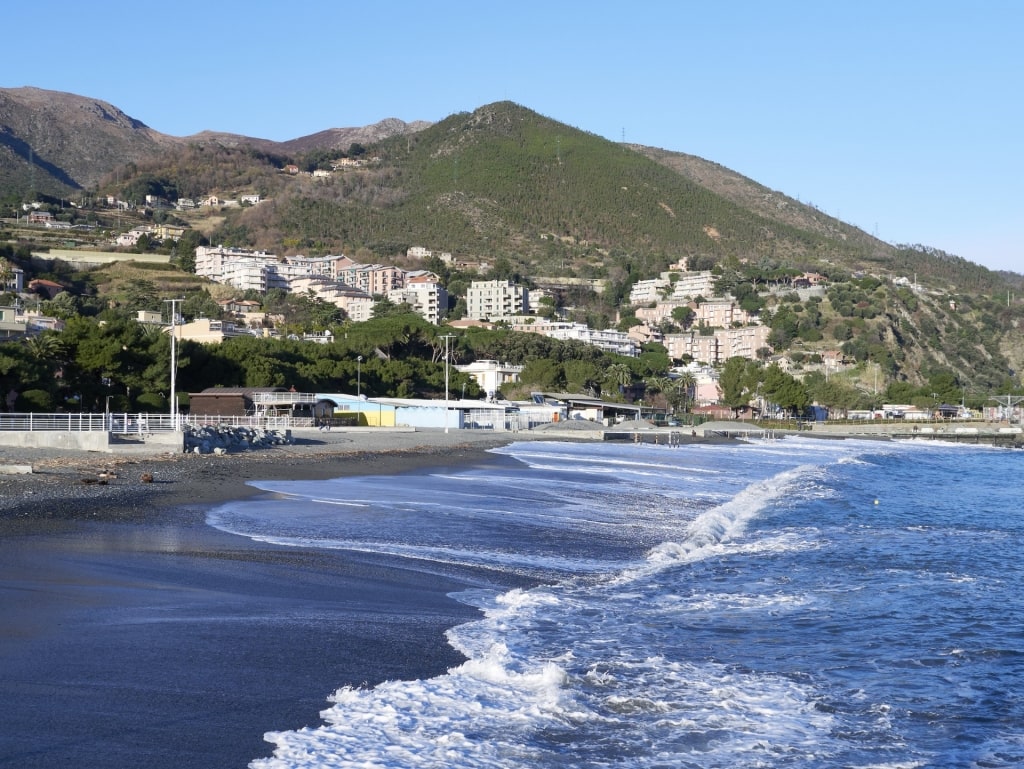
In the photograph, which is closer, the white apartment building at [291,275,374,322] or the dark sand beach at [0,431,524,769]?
the dark sand beach at [0,431,524,769]

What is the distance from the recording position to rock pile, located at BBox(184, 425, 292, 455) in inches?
1237

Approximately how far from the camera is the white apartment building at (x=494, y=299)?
165038mm

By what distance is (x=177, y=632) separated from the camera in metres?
8.70

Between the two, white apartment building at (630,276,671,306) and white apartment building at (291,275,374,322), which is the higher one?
white apartment building at (630,276,671,306)

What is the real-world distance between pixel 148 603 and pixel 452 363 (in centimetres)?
9039

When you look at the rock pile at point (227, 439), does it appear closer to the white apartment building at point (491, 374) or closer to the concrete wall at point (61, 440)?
the concrete wall at point (61, 440)

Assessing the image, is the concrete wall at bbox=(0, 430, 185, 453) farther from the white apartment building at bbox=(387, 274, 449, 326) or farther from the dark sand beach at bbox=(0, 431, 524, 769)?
the white apartment building at bbox=(387, 274, 449, 326)

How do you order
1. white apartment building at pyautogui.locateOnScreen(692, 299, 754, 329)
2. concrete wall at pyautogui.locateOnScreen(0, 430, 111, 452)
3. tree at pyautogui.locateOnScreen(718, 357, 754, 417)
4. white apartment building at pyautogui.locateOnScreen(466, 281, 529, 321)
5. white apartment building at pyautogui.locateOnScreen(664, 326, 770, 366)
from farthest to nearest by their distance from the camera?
white apartment building at pyautogui.locateOnScreen(692, 299, 754, 329) → white apartment building at pyautogui.locateOnScreen(466, 281, 529, 321) → white apartment building at pyautogui.locateOnScreen(664, 326, 770, 366) → tree at pyautogui.locateOnScreen(718, 357, 754, 417) → concrete wall at pyautogui.locateOnScreen(0, 430, 111, 452)

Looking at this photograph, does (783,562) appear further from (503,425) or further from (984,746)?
(503,425)

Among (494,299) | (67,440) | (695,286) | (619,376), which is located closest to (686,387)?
(619,376)

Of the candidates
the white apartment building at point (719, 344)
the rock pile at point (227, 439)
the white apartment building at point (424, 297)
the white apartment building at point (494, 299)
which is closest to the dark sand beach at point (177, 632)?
the rock pile at point (227, 439)

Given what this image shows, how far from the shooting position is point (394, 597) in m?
11.0

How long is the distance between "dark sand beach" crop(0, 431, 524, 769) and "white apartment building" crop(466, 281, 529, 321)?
487 ft

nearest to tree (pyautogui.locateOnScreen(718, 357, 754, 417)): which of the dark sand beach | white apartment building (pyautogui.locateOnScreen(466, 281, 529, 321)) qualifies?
white apartment building (pyautogui.locateOnScreen(466, 281, 529, 321))
